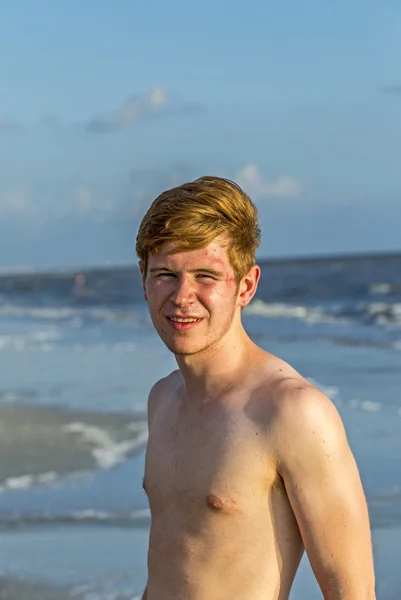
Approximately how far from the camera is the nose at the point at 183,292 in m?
2.51

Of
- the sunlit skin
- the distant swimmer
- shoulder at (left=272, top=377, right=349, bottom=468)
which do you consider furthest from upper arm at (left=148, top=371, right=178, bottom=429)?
shoulder at (left=272, top=377, right=349, bottom=468)

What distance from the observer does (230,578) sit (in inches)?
98.4

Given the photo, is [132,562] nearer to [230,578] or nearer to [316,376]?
[230,578]

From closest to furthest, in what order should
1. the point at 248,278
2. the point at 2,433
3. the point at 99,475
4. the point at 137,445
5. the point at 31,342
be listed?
the point at 248,278
the point at 99,475
the point at 137,445
the point at 2,433
the point at 31,342

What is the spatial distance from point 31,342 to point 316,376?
776 cm

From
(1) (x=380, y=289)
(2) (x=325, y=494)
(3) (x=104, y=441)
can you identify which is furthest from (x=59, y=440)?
(1) (x=380, y=289)

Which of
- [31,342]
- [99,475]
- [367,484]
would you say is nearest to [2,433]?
[99,475]

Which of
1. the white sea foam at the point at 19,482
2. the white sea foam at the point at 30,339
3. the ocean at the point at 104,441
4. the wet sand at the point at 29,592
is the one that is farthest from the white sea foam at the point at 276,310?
the wet sand at the point at 29,592

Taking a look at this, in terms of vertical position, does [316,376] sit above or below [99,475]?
above

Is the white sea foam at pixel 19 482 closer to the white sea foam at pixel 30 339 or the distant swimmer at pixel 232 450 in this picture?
the distant swimmer at pixel 232 450

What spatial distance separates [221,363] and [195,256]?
290 millimetres

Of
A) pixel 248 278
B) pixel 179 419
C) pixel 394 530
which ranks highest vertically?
pixel 394 530

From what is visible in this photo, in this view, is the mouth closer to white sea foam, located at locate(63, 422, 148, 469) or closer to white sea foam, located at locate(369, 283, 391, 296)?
white sea foam, located at locate(63, 422, 148, 469)

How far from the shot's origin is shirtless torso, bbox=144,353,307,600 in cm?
243
